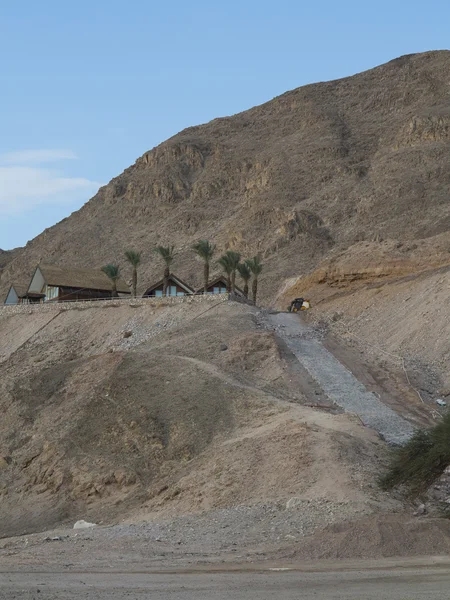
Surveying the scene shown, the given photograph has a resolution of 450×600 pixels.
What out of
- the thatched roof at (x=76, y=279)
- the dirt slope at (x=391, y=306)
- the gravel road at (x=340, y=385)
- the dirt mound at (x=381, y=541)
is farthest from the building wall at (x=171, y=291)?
the dirt mound at (x=381, y=541)

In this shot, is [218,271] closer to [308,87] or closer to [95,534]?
[308,87]

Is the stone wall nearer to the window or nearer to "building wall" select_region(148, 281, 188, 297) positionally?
the window

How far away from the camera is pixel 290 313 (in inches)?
2108

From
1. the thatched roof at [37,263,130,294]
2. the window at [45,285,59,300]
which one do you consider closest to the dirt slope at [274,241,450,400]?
the thatched roof at [37,263,130,294]

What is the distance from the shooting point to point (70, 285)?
68562mm

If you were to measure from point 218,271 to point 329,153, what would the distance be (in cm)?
2874

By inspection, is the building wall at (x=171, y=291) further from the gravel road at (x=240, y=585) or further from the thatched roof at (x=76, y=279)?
the gravel road at (x=240, y=585)

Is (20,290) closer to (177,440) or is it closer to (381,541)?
(177,440)

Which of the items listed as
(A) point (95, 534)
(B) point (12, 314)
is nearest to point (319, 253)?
(B) point (12, 314)

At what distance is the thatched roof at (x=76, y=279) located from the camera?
6881 centimetres

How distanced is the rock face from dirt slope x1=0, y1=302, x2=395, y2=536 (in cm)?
4733

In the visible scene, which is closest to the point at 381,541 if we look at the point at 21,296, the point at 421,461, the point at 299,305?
the point at 421,461

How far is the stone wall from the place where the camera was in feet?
169

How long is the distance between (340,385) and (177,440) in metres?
8.45
